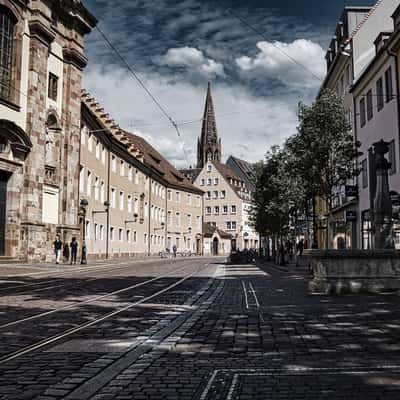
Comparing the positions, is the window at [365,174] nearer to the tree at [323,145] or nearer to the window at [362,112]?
the window at [362,112]

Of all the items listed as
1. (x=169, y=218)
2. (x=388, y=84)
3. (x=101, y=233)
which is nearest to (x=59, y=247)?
(x=101, y=233)

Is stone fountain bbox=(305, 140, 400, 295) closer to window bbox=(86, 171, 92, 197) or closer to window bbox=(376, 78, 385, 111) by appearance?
window bbox=(376, 78, 385, 111)

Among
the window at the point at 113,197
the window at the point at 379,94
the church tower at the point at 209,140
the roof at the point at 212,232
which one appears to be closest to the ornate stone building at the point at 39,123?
the window at the point at 113,197

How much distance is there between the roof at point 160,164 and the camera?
74.4m

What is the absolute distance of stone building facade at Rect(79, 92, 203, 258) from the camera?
45.6m

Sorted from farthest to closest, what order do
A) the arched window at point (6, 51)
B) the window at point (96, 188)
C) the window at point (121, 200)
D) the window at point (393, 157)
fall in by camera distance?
the window at point (121, 200)
the window at point (96, 188)
the arched window at point (6, 51)
the window at point (393, 157)

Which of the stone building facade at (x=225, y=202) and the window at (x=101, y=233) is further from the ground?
the stone building facade at (x=225, y=202)

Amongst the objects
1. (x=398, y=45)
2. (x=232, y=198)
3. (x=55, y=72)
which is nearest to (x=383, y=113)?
(x=398, y=45)

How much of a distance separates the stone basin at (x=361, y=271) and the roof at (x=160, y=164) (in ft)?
190

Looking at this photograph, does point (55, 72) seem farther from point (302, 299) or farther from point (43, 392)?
point (43, 392)

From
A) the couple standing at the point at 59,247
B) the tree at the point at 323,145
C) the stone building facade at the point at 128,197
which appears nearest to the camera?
the tree at the point at 323,145

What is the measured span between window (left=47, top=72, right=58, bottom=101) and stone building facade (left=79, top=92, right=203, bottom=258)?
525 centimetres

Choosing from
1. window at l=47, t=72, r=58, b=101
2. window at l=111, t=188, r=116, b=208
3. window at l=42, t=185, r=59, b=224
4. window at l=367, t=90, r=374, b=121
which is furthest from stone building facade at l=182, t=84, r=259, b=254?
window at l=367, t=90, r=374, b=121

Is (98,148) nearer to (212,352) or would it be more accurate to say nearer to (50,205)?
(50,205)
